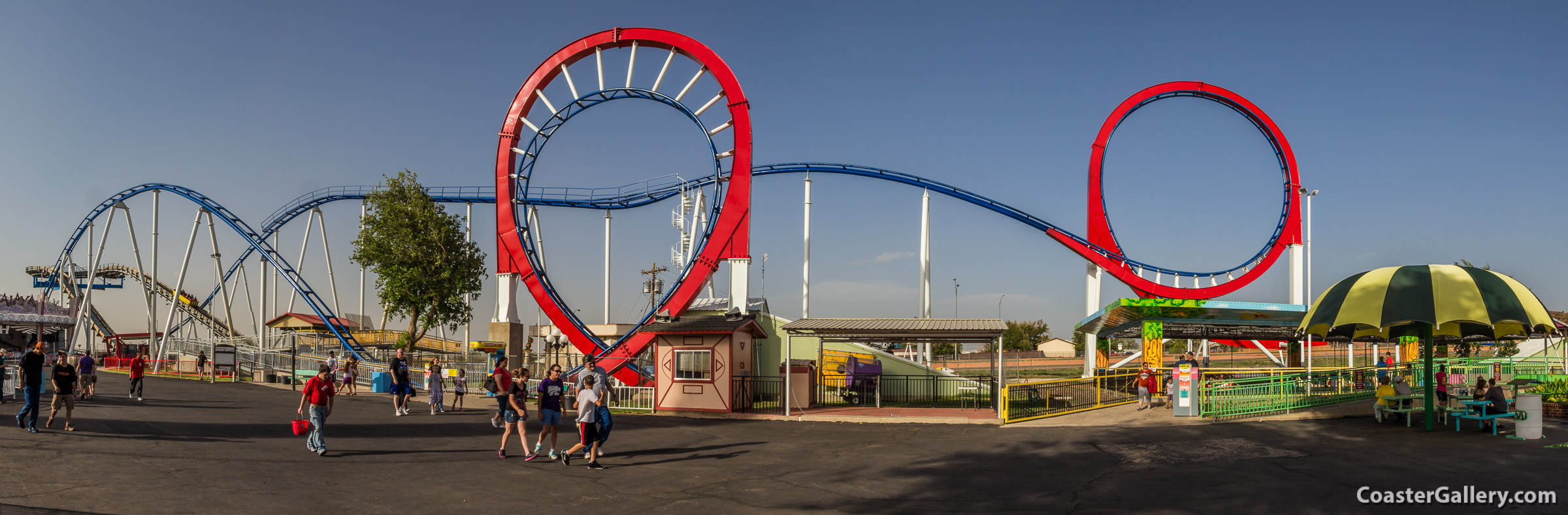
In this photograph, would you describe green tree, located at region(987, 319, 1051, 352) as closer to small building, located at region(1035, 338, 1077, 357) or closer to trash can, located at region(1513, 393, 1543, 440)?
small building, located at region(1035, 338, 1077, 357)

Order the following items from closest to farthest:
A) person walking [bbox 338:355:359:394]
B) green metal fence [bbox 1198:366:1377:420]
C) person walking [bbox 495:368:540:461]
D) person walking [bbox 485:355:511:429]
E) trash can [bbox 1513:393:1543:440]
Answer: person walking [bbox 495:368:540:461], trash can [bbox 1513:393:1543:440], person walking [bbox 485:355:511:429], green metal fence [bbox 1198:366:1377:420], person walking [bbox 338:355:359:394]

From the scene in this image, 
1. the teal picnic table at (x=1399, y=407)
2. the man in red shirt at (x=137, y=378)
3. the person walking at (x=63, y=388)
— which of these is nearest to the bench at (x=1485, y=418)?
the teal picnic table at (x=1399, y=407)

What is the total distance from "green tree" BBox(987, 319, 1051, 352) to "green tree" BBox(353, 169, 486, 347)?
65924mm

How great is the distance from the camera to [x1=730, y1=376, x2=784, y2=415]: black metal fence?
22.7 meters

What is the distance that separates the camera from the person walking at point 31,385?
567 inches

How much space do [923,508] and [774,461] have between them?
13.6 feet

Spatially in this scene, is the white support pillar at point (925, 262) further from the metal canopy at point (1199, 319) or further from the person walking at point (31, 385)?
the person walking at point (31, 385)

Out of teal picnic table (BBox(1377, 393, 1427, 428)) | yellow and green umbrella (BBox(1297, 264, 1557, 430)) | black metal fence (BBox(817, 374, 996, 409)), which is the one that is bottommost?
black metal fence (BBox(817, 374, 996, 409))

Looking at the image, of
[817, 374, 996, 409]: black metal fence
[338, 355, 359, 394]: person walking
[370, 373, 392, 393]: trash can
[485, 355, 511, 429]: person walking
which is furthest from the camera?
[370, 373, 392, 393]: trash can

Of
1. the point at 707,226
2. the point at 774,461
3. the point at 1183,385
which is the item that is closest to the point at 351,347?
the point at 707,226

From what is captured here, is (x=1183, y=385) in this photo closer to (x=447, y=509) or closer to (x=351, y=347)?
(x=447, y=509)

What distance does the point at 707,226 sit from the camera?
30.2 m

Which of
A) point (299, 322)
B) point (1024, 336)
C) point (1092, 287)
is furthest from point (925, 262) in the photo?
point (1024, 336)

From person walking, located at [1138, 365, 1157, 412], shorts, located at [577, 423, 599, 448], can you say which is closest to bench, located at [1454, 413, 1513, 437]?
person walking, located at [1138, 365, 1157, 412]
